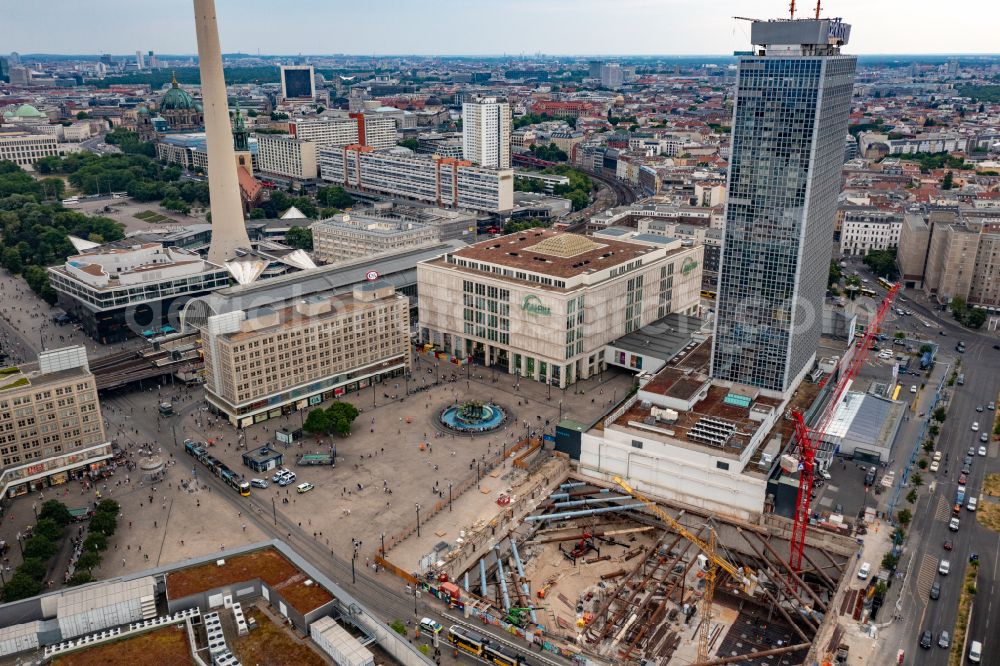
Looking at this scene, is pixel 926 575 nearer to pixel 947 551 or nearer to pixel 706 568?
pixel 947 551

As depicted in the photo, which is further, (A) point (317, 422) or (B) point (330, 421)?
(B) point (330, 421)

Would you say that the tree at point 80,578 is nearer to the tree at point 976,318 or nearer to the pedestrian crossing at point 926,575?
the pedestrian crossing at point 926,575

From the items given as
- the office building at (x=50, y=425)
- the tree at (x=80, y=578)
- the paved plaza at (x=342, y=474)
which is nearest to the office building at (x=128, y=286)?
the paved plaza at (x=342, y=474)

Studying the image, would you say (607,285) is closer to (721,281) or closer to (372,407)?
(721,281)

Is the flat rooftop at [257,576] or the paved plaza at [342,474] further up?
the flat rooftop at [257,576]

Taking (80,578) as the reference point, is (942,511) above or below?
below

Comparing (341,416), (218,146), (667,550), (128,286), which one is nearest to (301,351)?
(341,416)
